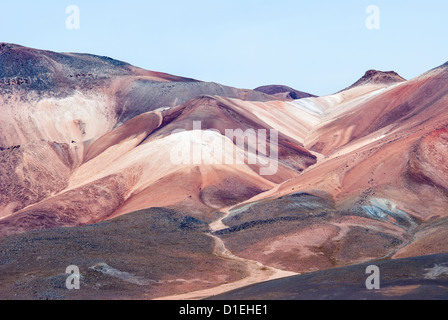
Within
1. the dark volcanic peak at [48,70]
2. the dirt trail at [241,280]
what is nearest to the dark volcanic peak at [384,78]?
the dark volcanic peak at [48,70]

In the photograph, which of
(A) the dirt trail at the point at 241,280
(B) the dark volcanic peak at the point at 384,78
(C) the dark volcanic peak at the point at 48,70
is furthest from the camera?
(B) the dark volcanic peak at the point at 384,78

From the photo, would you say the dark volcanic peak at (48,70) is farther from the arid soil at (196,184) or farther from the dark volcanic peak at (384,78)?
the dark volcanic peak at (384,78)

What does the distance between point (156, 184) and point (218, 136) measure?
18199 mm

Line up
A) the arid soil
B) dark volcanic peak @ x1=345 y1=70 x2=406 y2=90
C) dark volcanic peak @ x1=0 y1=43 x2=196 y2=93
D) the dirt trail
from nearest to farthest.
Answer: the dirt trail → the arid soil → dark volcanic peak @ x1=0 y1=43 x2=196 y2=93 → dark volcanic peak @ x1=345 y1=70 x2=406 y2=90

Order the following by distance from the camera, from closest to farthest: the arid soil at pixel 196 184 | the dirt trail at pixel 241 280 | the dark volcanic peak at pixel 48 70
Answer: the dirt trail at pixel 241 280 → the arid soil at pixel 196 184 → the dark volcanic peak at pixel 48 70

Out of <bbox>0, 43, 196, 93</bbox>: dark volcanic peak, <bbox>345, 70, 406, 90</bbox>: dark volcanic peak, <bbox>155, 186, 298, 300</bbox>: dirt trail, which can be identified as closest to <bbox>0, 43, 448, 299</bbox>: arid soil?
<bbox>155, 186, 298, 300</bbox>: dirt trail

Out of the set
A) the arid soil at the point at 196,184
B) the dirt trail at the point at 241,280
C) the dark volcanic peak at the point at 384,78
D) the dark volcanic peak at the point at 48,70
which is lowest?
the dirt trail at the point at 241,280

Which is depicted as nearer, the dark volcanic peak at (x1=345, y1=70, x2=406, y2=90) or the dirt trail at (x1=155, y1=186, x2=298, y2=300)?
the dirt trail at (x1=155, y1=186, x2=298, y2=300)

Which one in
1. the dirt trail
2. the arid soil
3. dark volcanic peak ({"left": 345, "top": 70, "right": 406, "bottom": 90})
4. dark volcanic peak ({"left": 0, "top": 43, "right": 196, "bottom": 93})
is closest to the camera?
the dirt trail

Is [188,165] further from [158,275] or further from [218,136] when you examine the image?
[158,275]

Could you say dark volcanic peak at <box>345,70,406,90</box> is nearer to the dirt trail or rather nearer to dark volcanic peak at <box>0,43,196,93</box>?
dark volcanic peak at <box>0,43,196,93</box>

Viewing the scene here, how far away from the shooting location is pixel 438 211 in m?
61.0

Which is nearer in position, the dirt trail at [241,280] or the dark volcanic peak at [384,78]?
the dirt trail at [241,280]

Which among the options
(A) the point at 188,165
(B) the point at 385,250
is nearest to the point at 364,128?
(A) the point at 188,165
